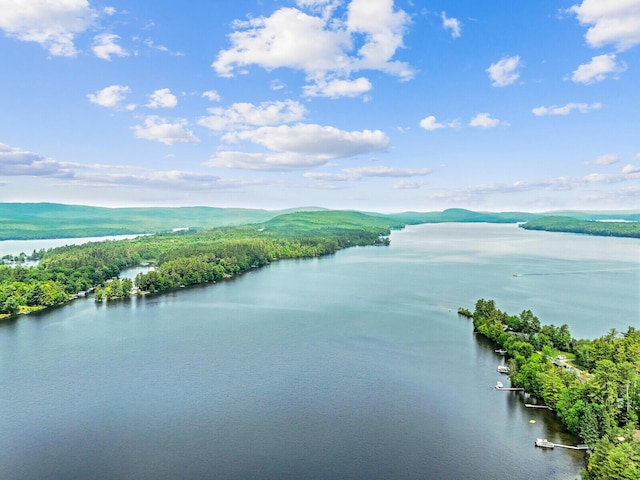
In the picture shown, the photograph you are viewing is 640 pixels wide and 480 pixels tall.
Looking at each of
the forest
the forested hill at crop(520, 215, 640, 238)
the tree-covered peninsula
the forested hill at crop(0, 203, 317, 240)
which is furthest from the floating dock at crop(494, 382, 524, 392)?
the forested hill at crop(0, 203, 317, 240)

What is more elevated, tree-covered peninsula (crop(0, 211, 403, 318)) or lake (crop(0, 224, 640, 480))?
tree-covered peninsula (crop(0, 211, 403, 318))

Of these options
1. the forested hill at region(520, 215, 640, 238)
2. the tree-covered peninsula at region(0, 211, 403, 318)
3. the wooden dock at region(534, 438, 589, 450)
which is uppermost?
the forested hill at region(520, 215, 640, 238)

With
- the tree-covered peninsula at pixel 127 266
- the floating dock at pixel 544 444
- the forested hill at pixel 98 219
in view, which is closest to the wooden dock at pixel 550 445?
the floating dock at pixel 544 444

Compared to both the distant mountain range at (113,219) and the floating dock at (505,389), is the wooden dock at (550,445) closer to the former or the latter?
the floating dock at (505,389)

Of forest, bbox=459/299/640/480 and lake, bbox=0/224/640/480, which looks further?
lake, bbox=0/224/640/480

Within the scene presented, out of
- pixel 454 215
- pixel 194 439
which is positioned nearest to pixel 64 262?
pixel 194 439

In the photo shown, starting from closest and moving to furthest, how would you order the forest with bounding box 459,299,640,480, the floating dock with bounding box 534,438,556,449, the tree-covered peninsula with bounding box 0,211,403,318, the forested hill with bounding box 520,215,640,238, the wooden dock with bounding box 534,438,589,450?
the forest with bounding box 459,299,640,480
the wooden dock with bounding box 534,438,589,450
the floating dock with bounding box 534,438,556,449
the tree-covered peninsula with bounding box 0,211,403,318
the forested hill with bounding box 520,215,640,238

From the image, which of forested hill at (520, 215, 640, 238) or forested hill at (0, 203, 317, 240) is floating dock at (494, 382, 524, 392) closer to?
forested hill at (520, 215, 640, 238)
